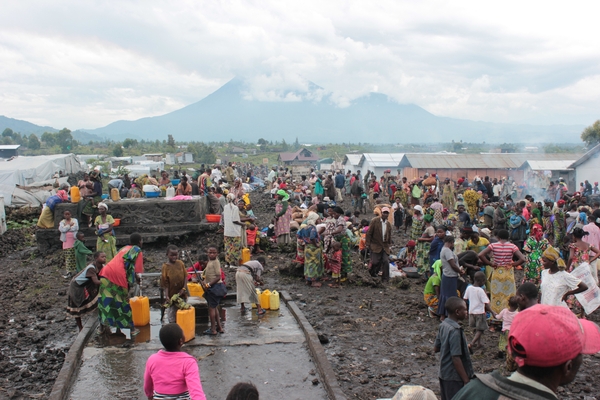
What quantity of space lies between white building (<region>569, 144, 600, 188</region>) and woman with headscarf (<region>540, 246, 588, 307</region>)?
69.0ft

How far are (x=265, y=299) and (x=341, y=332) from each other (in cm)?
165

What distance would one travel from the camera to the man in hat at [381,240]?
1067cm

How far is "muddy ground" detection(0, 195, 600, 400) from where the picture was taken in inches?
242

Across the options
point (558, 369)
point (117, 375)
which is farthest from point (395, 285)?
point (558, 369)

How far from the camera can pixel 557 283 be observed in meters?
6.60

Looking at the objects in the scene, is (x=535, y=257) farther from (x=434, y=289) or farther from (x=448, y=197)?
(x=448, y=197)

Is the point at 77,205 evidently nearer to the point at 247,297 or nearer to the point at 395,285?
the point at 247,297

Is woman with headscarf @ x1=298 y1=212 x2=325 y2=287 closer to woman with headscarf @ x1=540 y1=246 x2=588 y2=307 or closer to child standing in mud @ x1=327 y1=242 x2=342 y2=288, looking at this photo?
child standing in mud @ x1=327 y1=242 x2=342 y2=288

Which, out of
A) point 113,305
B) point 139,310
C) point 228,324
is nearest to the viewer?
point 113,305

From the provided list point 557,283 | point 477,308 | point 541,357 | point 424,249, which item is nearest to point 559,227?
point 424,249

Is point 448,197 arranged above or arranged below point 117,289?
above

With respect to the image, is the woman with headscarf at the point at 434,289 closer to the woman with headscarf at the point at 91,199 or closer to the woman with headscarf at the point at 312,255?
the woman with headscarf at the point at 312,255

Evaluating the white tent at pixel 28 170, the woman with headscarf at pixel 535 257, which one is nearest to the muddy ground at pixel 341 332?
the woman with headscarf at pixel 535 257

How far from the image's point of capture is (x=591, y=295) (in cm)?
746
